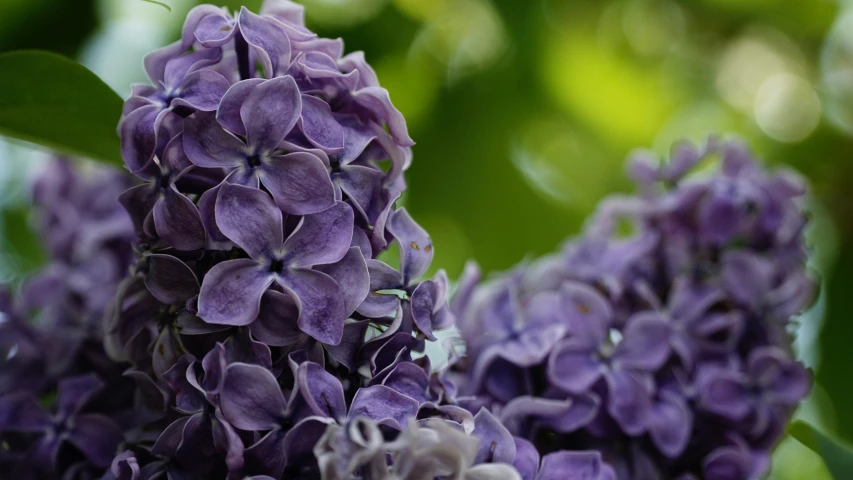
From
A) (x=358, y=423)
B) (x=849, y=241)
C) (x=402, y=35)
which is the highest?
(x=358, y=423)

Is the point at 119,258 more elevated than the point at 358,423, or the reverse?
the point at 358,423

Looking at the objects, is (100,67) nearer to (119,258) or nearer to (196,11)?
(119,258)

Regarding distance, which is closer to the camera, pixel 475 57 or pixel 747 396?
pixel 747 396

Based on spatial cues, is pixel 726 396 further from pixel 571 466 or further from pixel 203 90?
pixel 203 90

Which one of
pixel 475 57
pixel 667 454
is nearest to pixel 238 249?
pixel 667 454

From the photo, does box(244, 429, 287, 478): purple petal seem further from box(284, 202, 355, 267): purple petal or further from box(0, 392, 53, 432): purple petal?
box(0, 392, 53, 432): purple petal

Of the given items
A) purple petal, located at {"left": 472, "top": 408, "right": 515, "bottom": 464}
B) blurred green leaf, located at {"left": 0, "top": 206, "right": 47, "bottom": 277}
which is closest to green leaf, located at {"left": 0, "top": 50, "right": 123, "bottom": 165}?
purple petal, located at {"left": 472, "top": 408, "right": 515, "bottom": 464}

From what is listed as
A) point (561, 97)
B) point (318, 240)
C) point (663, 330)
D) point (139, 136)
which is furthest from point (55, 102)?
point (561, 97)

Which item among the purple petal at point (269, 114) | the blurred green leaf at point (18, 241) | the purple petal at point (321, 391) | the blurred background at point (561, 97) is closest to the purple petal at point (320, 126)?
the purple petal at point (269, 114)
